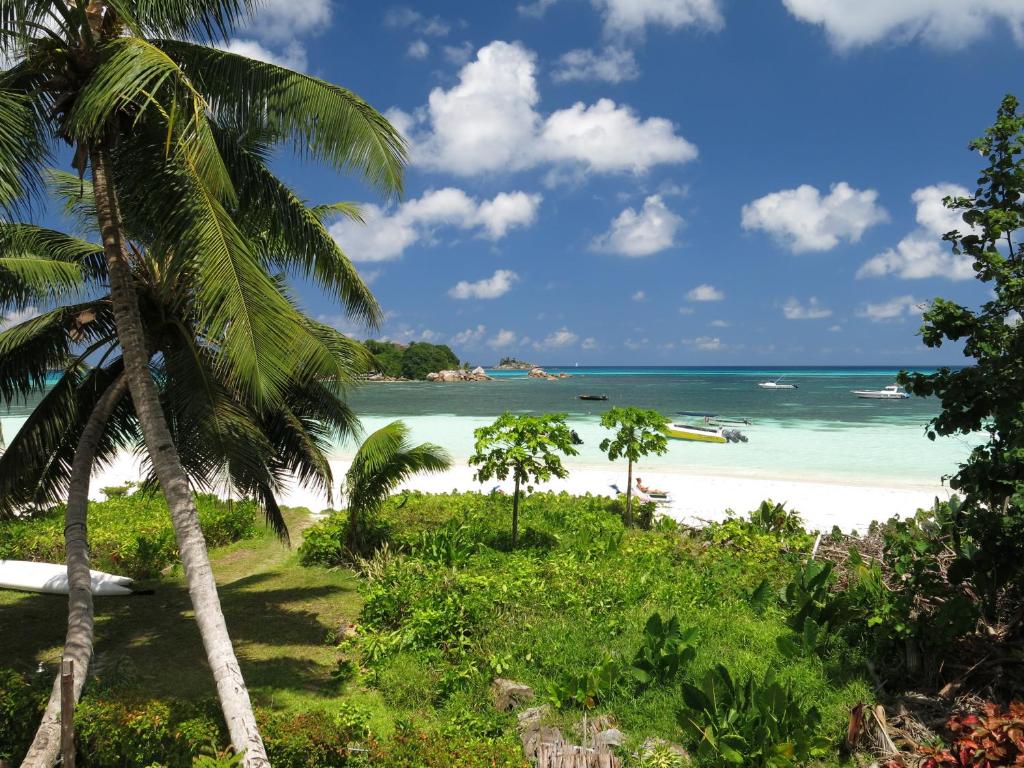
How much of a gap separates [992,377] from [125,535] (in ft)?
41.4

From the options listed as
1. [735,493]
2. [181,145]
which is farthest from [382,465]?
[735,493]

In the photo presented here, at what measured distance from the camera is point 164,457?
191 inches

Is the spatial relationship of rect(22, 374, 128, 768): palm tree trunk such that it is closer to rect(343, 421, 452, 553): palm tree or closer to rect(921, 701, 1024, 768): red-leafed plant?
rect(343, 421, 452, 553): palm tree

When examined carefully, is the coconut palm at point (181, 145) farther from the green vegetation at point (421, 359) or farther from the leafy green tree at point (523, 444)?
the green vegetation at point (421, 359)

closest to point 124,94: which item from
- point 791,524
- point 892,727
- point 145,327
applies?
point 145,327

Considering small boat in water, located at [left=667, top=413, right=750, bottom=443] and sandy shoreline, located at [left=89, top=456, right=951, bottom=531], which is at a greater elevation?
small boat in water, located at [left=667, top=413, right=750, bottom=443]

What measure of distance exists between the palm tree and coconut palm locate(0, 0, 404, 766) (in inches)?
196

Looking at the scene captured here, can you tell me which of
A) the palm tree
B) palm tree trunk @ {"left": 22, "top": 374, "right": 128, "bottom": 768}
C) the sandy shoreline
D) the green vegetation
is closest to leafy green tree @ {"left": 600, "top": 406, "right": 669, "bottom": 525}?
the sandy shoreline

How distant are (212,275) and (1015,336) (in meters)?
6.10

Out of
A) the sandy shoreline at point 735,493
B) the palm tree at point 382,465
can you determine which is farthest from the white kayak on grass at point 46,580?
the sandy shoreline at point 735,493

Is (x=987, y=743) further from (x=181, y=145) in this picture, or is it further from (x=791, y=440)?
(x=791, y=440)

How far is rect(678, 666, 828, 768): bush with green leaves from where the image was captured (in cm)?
452

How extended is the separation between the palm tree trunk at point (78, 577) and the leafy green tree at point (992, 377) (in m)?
6.99

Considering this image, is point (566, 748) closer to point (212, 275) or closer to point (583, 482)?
point (212, 275)
